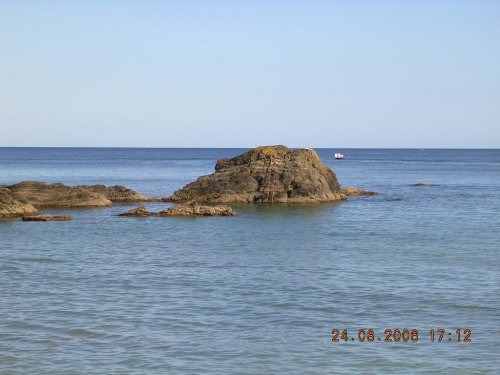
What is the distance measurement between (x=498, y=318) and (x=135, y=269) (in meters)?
15.6

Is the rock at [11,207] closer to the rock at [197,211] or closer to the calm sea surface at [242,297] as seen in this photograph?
the calm sea surface at [242,297]

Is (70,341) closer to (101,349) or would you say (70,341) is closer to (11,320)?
(101,349)

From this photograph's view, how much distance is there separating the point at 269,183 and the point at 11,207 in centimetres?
2283

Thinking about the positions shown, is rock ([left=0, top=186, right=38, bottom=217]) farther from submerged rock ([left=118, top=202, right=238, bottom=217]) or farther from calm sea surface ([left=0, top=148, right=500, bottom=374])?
submerged rock ([left=118, top=202, right=238, bottom=217])

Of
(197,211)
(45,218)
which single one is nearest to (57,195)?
(45,218)

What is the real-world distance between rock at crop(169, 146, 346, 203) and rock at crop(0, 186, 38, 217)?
15.9 metres

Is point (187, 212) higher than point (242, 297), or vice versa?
point (187, 212)

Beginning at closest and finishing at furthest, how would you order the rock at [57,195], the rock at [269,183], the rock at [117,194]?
the rock at [57,195] < the rock at [269,183] < the rock at [117,194]

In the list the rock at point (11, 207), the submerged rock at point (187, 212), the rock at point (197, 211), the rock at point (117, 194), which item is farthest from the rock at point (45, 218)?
the rock at point (117, 194)

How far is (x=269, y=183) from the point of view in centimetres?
6781

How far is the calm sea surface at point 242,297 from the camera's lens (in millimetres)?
19438

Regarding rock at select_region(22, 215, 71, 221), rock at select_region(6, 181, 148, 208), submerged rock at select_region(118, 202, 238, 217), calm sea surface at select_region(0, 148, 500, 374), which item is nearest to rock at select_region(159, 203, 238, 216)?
submerged rock at select_region(118, 202, 238, 217)

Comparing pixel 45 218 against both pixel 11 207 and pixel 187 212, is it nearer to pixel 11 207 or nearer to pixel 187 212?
pixel 11 207

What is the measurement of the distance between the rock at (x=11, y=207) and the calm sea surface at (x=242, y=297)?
4.47m
